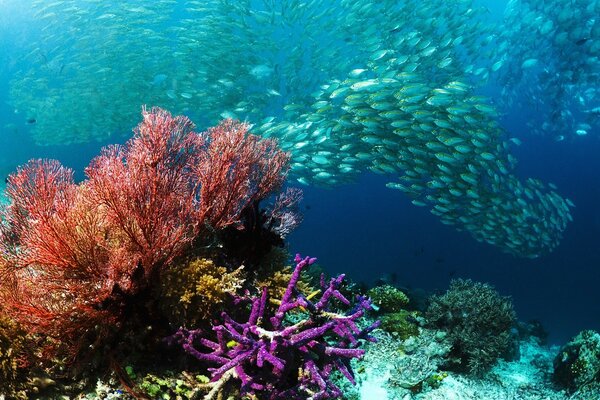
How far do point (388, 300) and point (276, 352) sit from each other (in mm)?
5578

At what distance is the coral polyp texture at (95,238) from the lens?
2832mm

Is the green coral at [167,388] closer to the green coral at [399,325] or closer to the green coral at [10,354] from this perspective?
the green coral at [10,354]

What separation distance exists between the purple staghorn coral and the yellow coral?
16 centimetres

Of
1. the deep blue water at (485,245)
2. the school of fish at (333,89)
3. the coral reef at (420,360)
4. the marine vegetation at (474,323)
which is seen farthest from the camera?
the deep blue water at (485,245)

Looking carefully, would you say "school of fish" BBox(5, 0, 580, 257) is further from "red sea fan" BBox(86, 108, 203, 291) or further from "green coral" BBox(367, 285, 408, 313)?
"red sea fan" BBox(86, 108, 203, 291)

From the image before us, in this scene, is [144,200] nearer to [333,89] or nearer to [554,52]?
[333,89]

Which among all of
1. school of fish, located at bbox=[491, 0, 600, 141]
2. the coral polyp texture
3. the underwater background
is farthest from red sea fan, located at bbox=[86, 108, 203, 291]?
the underwater background

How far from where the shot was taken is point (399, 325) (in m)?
6.91

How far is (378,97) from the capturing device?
12.6 meters

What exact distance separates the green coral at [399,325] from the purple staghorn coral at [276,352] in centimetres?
373

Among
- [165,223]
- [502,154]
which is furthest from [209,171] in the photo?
[502,154]

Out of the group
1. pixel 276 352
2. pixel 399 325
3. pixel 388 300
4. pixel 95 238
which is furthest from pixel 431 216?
pixel 95 238

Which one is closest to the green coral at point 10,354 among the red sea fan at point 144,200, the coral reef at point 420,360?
the red sea fan at point 144,200

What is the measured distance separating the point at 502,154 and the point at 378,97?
6663 millimetres
